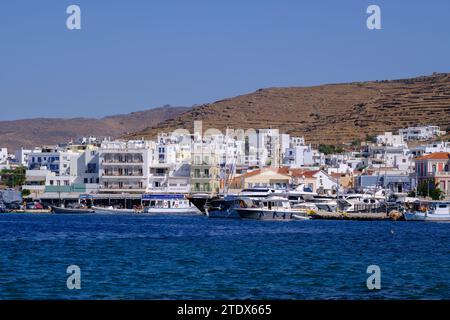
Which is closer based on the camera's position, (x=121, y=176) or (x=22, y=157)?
(x=121, y=176)

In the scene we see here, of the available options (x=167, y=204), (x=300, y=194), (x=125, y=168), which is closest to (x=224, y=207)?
(x=300, y=194)

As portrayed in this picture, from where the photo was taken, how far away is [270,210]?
8294 cm

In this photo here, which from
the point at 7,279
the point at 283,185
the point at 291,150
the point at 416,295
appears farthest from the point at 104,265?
the point at 291,150

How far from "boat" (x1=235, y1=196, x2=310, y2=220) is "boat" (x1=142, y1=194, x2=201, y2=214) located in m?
16.6

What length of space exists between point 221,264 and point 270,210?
48810 mm

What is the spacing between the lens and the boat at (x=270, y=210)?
82875mm

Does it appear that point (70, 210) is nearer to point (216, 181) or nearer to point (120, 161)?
point (120, 161)

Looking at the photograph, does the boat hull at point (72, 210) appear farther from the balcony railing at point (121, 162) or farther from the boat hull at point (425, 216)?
the boat hull at point (425, 216)

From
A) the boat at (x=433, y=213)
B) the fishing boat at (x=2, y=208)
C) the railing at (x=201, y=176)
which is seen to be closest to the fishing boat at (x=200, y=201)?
the railing at (x=201, y=176)

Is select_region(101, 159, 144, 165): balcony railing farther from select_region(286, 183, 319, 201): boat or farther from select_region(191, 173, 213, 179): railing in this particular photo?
select_region(286, 183, 319, 201): boat

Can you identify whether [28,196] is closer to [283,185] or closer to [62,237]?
[283,185]

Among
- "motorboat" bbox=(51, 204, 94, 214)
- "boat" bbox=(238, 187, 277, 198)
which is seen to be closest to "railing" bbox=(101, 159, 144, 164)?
"motorboat" bbox=(51, 204, 94, 214)

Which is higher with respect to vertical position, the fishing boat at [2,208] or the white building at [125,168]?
the white building at [125,168]

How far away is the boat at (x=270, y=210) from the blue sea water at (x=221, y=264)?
2507 centimetres
